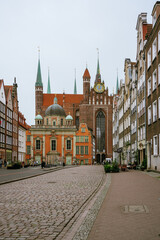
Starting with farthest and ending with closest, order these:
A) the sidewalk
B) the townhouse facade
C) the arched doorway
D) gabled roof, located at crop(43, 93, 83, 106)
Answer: gabled roof, located at crop(43, 93, 83, 106) → the arched doorway → the townhouse facade → the sidewalk

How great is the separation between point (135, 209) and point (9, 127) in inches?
2068

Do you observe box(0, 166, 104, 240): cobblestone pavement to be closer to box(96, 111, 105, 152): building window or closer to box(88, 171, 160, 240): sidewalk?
box(88, 171, 160, 240): sidewalk

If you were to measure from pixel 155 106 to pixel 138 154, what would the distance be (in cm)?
1202

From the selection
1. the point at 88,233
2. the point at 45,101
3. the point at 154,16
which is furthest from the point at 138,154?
the point at 45,101

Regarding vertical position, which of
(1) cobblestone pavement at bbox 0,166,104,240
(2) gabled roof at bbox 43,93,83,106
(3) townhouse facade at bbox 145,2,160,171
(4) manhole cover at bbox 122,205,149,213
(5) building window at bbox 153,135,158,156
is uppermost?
(2) gabled roof at bbox 43,93,83,106

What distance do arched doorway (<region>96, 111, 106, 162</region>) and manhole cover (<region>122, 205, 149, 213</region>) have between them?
10024 cm

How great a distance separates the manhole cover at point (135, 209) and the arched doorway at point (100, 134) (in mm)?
100236

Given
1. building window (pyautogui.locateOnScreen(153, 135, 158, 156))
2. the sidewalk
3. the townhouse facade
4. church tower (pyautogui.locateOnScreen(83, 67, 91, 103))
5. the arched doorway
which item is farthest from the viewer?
church tower (pyautogui.locateOnScreen(83, 67, 91, 103))

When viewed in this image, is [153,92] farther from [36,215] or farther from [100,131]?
[100,131]

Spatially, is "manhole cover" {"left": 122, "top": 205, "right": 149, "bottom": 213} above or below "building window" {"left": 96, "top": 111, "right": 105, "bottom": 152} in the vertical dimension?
below

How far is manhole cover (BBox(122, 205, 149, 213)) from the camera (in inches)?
334

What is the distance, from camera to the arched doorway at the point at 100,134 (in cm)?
10944

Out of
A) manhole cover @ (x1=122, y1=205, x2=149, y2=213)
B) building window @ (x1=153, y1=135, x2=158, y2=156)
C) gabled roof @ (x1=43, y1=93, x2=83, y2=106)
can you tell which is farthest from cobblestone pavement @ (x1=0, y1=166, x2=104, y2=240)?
gabled roof @ (x1=43, y1=93, x2=83, y2=106)

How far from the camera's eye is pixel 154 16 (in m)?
27.8
